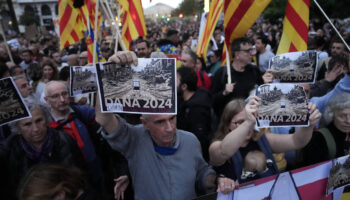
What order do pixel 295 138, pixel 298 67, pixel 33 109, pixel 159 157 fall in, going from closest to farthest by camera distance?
1. pixel 159 157
2. pixel 295 138
3. pixel 33 109
4. pixel 298 67

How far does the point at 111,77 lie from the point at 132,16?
2874mm

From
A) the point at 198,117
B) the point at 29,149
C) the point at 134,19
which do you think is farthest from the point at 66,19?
the point at 29,149

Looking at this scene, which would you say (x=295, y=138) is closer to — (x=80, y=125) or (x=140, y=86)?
(x=140, y=86)

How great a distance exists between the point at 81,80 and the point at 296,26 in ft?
8.40

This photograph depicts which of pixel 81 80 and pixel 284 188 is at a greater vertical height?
pixel 81 80

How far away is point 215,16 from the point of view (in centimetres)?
382

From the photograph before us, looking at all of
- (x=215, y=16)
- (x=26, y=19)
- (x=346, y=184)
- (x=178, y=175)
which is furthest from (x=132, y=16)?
(x=26, y=19)

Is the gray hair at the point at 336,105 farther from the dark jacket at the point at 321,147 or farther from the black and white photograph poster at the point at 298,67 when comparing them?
the black and white photograph poster at the point at 298,67

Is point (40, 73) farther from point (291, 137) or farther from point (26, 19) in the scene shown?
point (26, 19)

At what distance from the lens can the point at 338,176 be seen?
1900mm

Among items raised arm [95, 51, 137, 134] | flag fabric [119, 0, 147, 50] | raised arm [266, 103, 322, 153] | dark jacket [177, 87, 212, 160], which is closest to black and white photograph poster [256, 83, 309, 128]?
raised arm [266, 103, 322, 153]

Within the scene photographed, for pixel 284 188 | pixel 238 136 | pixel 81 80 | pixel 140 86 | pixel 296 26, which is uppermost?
pixel 296 26

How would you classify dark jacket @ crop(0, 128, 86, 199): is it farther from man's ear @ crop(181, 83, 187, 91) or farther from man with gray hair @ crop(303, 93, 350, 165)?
man with gray hair @ crop(303, 93, 350, 165)

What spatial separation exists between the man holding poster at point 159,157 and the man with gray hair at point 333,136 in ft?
2.99
